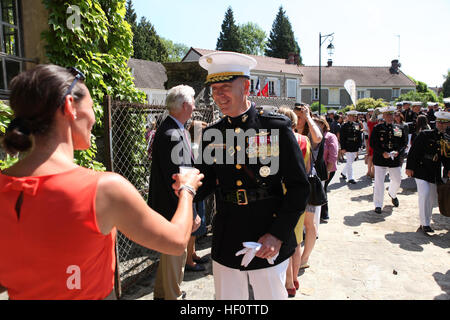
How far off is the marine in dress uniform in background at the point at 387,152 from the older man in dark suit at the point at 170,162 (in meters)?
5.62

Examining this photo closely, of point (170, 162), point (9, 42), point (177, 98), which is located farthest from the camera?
point (9, 42)

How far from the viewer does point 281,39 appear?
64375 mm

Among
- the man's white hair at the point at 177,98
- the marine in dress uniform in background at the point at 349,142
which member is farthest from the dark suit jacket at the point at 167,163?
the marine in dress uniform in background at the point at 349,142

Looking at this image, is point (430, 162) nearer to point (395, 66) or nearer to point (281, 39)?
point (395, 66)

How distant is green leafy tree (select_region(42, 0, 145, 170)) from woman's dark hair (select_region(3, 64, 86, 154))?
280 cm

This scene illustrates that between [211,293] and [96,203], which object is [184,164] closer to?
[211,293]

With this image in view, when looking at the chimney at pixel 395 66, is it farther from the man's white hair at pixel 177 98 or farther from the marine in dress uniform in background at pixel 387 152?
the man's white hair at pixel 177 98

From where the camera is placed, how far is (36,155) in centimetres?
135

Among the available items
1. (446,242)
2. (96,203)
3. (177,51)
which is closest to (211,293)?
(96,203)

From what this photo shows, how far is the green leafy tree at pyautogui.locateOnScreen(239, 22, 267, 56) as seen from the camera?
226 feet

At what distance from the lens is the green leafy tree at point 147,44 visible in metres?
50.3

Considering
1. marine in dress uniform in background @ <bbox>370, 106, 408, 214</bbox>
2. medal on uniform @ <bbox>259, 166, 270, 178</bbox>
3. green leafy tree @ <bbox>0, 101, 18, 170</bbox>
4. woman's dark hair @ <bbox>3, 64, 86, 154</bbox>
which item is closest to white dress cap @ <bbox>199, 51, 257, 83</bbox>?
medal on uniform @ <bbox>259, 166, 270, 178</bbox>

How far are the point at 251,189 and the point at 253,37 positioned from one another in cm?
7174

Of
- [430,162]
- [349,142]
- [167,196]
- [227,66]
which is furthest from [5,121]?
[349,142]
